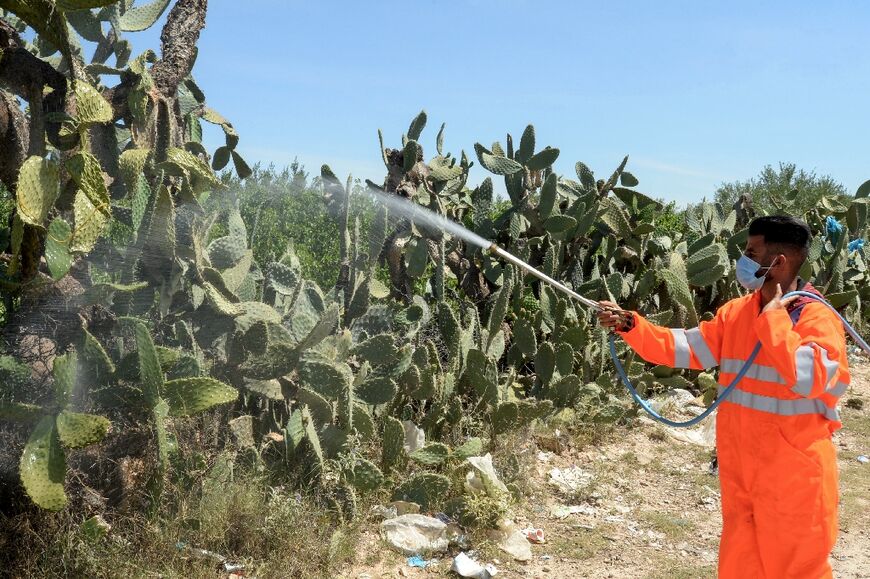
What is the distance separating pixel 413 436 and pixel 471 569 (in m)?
1.08

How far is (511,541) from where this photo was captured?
478 cm

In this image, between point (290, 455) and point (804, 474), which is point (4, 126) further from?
point (804, 474)

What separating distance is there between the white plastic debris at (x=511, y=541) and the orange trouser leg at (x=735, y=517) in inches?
54.6

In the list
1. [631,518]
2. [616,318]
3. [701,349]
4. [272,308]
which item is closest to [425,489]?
[272,308]

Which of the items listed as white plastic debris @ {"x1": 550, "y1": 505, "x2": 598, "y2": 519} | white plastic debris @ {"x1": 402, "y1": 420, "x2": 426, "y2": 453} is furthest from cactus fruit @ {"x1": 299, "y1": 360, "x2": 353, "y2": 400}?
white plastic debris @ {"x1": 550, "y1": 505, "x2": 598, "y2": 519}

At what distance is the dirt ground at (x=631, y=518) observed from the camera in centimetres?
465

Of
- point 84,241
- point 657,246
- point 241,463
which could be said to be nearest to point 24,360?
point 84,241

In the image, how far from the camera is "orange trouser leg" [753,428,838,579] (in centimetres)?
321

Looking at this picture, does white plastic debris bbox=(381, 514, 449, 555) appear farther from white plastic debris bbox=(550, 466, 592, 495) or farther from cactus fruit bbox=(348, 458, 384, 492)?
white plastic debris bbox=(550, 466, 592, 495)

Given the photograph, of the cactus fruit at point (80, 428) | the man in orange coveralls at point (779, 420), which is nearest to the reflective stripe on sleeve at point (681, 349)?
the man in orange coveralls at point (779, 420)

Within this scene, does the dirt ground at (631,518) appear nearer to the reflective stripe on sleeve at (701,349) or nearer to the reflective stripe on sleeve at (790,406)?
the reflective stripe on sleeve at (701,349)

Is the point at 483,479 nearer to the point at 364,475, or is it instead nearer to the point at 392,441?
the point at 392,441

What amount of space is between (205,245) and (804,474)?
3.02 meters

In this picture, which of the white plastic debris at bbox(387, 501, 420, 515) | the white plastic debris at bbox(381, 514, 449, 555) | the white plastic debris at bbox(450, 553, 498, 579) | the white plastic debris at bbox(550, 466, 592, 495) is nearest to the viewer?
the white plastic debris at bbox(450, 553, 498, 579)
